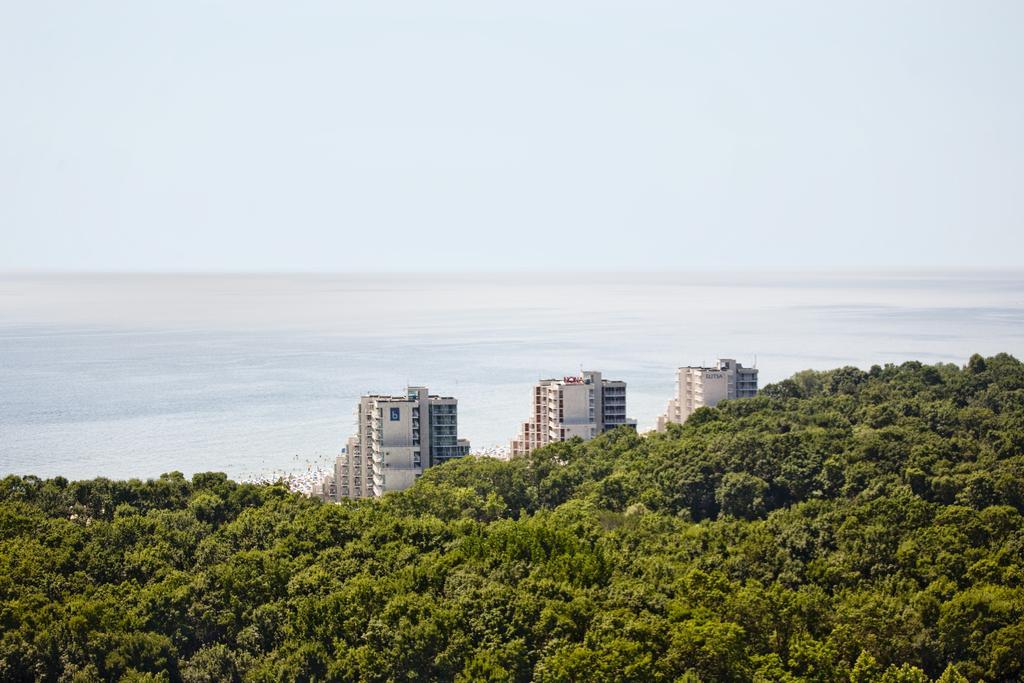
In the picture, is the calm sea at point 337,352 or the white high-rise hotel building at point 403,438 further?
the calm sea at point 337,352

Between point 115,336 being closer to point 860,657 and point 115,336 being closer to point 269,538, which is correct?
point 269,538

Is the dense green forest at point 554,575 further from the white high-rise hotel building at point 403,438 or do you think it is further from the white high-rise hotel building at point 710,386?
the white high-rise hotel building at point 710,386

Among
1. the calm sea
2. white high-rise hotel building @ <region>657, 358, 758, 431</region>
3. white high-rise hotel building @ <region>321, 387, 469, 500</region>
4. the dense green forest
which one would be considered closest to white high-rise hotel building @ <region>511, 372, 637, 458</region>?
white high-rise hotel building @ <region>657, 358, 758, 431</region>

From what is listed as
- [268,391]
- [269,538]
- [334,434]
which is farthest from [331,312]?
[269,538]

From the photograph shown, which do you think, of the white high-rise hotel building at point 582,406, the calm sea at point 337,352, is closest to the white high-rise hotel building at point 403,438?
the white high-rise hotel building at point 582,406

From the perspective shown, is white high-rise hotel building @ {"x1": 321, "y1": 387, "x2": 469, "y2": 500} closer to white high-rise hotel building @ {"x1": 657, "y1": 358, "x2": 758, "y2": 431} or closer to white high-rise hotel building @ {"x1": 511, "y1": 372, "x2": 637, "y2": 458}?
white high-rise hotel building @ {"x1": 511, "y1": 372, "x2": 637, "y2": 458}

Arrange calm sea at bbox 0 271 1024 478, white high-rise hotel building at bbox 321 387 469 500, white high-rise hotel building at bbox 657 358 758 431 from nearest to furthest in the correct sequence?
white high-rise hotel building at bbox 321 387 469 500 < white high-rise hotel building at bbox 657 358 758 431 < calm sea at bbox 0 271 1024 478
